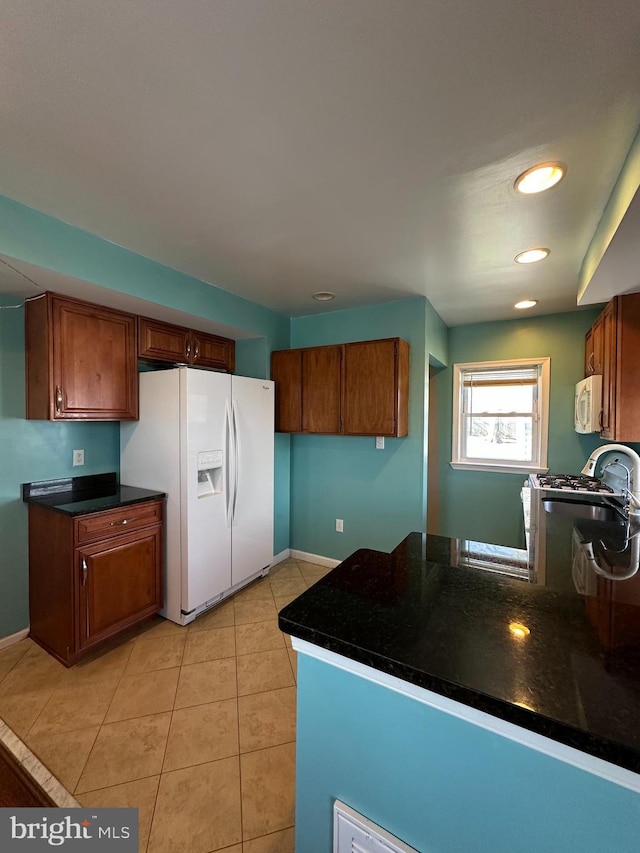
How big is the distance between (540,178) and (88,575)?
119 inches

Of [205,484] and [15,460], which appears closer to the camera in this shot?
[15,460]

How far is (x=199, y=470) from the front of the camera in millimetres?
2516

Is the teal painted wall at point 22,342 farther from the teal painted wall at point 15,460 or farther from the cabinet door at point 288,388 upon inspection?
the cabinet door at point 288,388

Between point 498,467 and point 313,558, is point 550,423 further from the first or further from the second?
point 313,558

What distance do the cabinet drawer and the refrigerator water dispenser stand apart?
0.31 m

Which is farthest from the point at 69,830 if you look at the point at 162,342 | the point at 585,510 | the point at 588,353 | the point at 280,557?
the point at 588,353

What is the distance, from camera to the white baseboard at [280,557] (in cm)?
347

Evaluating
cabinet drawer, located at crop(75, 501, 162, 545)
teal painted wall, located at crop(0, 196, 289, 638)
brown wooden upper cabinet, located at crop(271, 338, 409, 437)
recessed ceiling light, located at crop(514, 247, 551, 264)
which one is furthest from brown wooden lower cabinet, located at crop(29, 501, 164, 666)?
recessed ceiling light, located at crop(514, 247, 551, 264)

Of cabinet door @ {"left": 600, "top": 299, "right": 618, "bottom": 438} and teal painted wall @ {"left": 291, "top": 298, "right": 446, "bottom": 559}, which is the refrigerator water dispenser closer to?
teal painted wall @ {"left": 291, "top": 298, "right": 446, "bottom": 559}

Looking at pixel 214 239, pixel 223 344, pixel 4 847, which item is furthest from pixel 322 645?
A: pixel 223 344

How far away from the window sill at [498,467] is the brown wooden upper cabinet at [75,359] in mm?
3229

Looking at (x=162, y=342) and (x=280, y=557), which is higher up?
(x=162, y=342)

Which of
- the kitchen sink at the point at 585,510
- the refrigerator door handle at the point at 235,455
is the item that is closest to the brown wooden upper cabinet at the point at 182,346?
the refrigerator door handle at the point at 235,455

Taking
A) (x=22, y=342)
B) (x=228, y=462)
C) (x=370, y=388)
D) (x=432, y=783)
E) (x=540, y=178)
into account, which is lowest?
(x=432, y=783)
